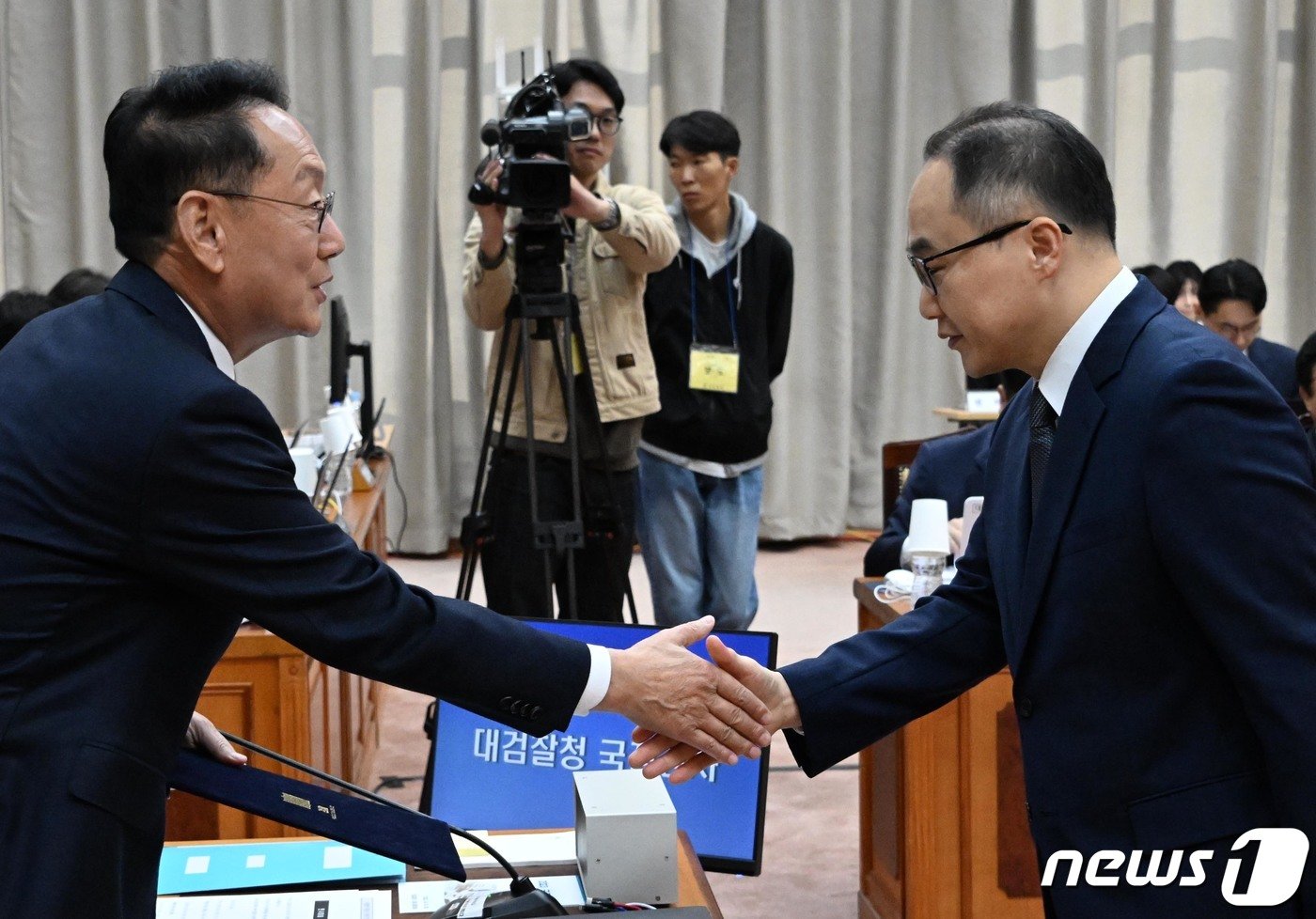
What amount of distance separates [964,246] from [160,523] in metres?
0.87

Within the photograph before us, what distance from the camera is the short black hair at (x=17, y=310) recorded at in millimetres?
3230

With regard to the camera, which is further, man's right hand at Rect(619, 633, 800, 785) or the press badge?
the press badge

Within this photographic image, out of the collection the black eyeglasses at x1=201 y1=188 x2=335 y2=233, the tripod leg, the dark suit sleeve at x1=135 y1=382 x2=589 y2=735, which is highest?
the black eyeglasses at x1=201 y1=188 x2=335 y2=233

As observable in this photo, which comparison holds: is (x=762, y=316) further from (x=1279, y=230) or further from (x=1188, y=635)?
(x=1279, y=230)

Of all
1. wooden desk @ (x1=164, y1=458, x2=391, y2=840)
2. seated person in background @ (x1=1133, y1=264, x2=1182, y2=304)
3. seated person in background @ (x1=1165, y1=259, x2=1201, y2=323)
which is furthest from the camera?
seated person in background @ (x1=1165, y1=259, x2=1201, y2=323)

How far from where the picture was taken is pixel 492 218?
11.1 ft

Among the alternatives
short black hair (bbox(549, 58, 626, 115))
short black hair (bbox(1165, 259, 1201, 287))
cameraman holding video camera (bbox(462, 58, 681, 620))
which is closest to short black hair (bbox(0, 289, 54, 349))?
cameraman holding video camera (bbox(462, 58, 681, 620))

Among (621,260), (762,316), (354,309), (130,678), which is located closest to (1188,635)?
(130,678)

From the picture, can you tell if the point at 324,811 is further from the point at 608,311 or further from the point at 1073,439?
the point at 608,311

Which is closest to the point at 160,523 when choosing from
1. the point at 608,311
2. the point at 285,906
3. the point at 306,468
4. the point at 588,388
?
the point at 285,906

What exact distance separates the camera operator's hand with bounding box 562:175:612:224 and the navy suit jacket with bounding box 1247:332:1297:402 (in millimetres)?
2813

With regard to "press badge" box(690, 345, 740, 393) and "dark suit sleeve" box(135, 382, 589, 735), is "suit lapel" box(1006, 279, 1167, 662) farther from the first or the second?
"press badge" box(690, 345, 740, 393)

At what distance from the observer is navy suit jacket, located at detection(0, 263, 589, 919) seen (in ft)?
4.28

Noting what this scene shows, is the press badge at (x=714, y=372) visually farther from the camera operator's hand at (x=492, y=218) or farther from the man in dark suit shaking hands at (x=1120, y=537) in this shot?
the man in dark suit shaking hands at (x=1120, y=537)
